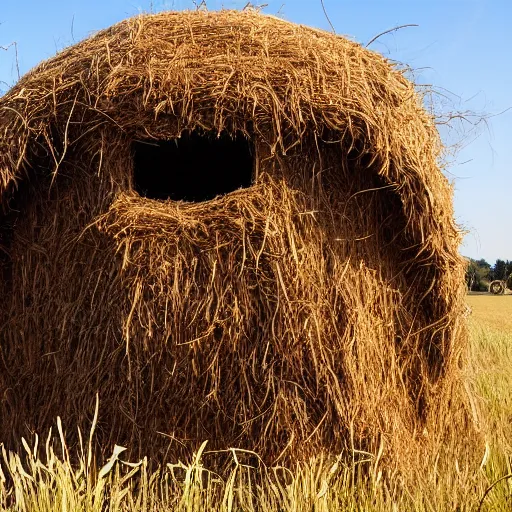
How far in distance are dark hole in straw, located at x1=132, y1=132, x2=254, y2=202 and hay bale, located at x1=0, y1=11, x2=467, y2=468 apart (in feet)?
4.26

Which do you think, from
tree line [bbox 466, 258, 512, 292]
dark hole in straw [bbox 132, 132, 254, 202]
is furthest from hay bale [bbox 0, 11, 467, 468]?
tree line [bbox 466, 258, 512, 292]

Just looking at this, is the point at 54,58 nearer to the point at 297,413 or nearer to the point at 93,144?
the point at 93,144

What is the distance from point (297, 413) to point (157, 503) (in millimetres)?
762

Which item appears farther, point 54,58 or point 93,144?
point 54,58

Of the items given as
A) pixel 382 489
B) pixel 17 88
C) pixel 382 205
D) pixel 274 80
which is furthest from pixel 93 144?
pixel 382 489

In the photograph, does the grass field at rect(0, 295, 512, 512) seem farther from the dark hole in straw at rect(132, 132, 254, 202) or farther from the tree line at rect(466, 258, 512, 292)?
the tree line at rect(466, 258, 512, 292)

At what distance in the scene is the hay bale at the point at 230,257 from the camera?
2.94 metres

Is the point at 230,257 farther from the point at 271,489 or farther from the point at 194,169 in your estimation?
the point at 194,169

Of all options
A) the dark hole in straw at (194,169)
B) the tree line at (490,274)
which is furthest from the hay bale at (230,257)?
the tree line at (490,274)

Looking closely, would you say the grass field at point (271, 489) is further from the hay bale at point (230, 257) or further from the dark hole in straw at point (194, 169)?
the dark hole in straw at point (194, 169)

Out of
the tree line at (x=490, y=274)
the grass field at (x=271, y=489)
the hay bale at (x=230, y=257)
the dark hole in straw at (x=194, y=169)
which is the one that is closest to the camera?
the grass field at (x=271, y=489)

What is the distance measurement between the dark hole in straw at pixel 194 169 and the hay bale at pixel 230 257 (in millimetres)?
1299

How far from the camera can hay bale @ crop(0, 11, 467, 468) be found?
116 inches

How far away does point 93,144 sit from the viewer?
311 cm
